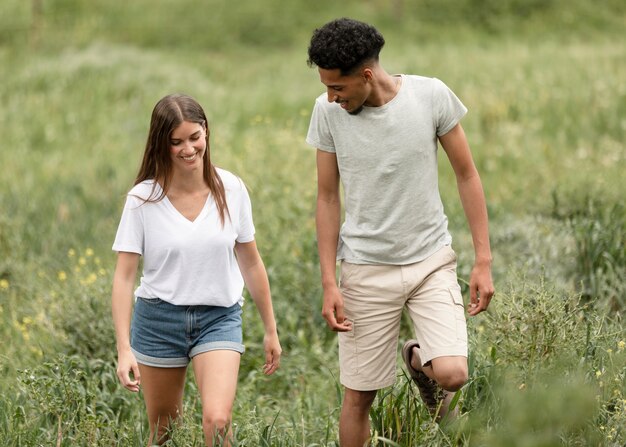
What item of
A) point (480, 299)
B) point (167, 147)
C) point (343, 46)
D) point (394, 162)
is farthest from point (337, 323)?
point (343, 46)

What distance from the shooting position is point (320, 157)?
385cm

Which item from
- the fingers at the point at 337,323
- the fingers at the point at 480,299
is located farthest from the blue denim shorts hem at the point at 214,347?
the fingers at the point at 480,299

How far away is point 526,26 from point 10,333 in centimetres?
1432

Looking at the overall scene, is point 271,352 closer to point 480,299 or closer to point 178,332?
point 178,332

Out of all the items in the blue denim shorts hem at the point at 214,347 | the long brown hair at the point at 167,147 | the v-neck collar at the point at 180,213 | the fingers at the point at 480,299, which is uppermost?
the long brown hair at the point at 167,147

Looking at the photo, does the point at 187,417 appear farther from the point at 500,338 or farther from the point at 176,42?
the point at 176,42

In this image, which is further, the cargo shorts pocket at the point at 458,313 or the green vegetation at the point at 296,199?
the green vegetation at the point at 296,199

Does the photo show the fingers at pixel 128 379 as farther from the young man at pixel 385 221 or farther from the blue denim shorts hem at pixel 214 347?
the young man at pixel 385 221

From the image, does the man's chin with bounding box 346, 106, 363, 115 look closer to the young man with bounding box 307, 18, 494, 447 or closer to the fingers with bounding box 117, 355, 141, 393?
the young man with bounding box 307, 18, 494, 447

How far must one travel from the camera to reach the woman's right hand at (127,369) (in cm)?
359

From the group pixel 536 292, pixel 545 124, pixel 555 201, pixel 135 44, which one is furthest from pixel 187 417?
pixel 135 44

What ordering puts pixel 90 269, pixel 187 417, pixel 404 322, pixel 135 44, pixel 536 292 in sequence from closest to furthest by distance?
pixel 187 417 < pixel 536 292 < pixel 404 322 < pixel 90 269 < pixel 135 44

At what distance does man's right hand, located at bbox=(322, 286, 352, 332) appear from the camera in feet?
12.4

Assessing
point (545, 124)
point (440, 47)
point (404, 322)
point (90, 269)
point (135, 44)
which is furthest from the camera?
point (135, 44)
